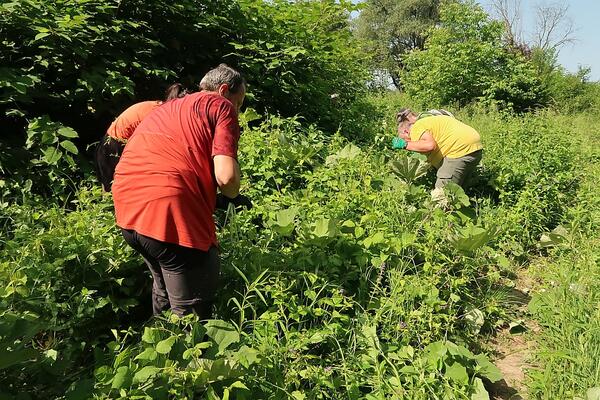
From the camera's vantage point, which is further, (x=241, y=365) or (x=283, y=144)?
(x=283, y=144)

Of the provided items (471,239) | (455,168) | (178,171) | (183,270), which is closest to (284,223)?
(183,270)

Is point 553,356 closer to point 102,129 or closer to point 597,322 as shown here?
point 597,322

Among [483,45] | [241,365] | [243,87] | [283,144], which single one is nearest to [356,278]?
[241,365]

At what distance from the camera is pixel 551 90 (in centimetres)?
1639

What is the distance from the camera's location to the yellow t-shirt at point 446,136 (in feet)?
15.4

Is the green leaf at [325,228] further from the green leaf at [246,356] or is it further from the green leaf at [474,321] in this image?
the green leaf at [474,321]

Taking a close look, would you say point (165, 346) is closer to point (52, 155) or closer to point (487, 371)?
point (487, 371)

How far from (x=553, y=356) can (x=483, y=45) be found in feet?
43.2

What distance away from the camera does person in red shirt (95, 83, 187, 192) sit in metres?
3.52

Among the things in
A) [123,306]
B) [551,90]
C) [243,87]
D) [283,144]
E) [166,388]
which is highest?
[551,90]

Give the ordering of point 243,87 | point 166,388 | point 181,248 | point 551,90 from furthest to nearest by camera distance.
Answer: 1. point 551,90
2. point 243,87
3. point 181,248
4. point 166,388

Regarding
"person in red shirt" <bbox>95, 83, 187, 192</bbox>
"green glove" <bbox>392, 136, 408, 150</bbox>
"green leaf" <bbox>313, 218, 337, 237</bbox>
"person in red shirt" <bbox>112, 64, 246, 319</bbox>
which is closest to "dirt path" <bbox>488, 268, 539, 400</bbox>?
"green leaf" <bbox>313, 218, 337, 237</bbox>

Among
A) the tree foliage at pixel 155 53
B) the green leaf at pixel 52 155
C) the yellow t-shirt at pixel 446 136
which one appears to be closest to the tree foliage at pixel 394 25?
the tree foliage at pixel 155 53

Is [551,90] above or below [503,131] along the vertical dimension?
above
